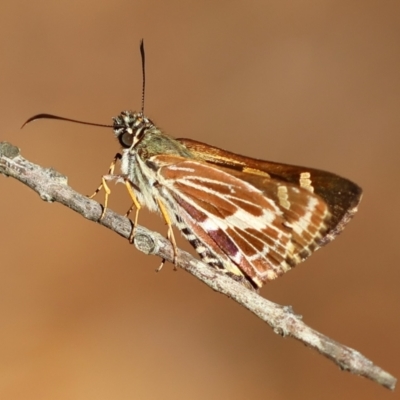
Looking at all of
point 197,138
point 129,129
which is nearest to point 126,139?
point 129,129

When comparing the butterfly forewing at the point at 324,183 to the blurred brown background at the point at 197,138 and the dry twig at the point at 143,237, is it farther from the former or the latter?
the blurred brown background at the point at 197,138

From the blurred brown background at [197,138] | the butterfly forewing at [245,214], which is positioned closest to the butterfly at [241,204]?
the butterfly forewing at [245,214]

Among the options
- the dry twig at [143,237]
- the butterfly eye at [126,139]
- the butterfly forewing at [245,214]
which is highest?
the butterfly eye at [126,139]

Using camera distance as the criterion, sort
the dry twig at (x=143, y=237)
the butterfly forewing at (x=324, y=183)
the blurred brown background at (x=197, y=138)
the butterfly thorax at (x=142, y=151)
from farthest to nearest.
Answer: the blurred brown background at (x=197, y=138) < the butterfly thorax at (x=142, y=151) < the butterfly forewing at (x=324, y=183) < the dry twig at (x=143, y=237)

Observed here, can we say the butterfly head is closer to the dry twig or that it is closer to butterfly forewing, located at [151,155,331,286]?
butterfly forewing, located at [151,155,331,286]

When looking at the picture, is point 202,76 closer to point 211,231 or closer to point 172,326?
point 172,326

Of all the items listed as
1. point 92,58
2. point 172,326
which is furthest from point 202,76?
point 172,326

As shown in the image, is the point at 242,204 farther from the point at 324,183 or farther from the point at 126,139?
the point at 126,139

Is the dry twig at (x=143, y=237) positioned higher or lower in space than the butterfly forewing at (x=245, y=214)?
lower
